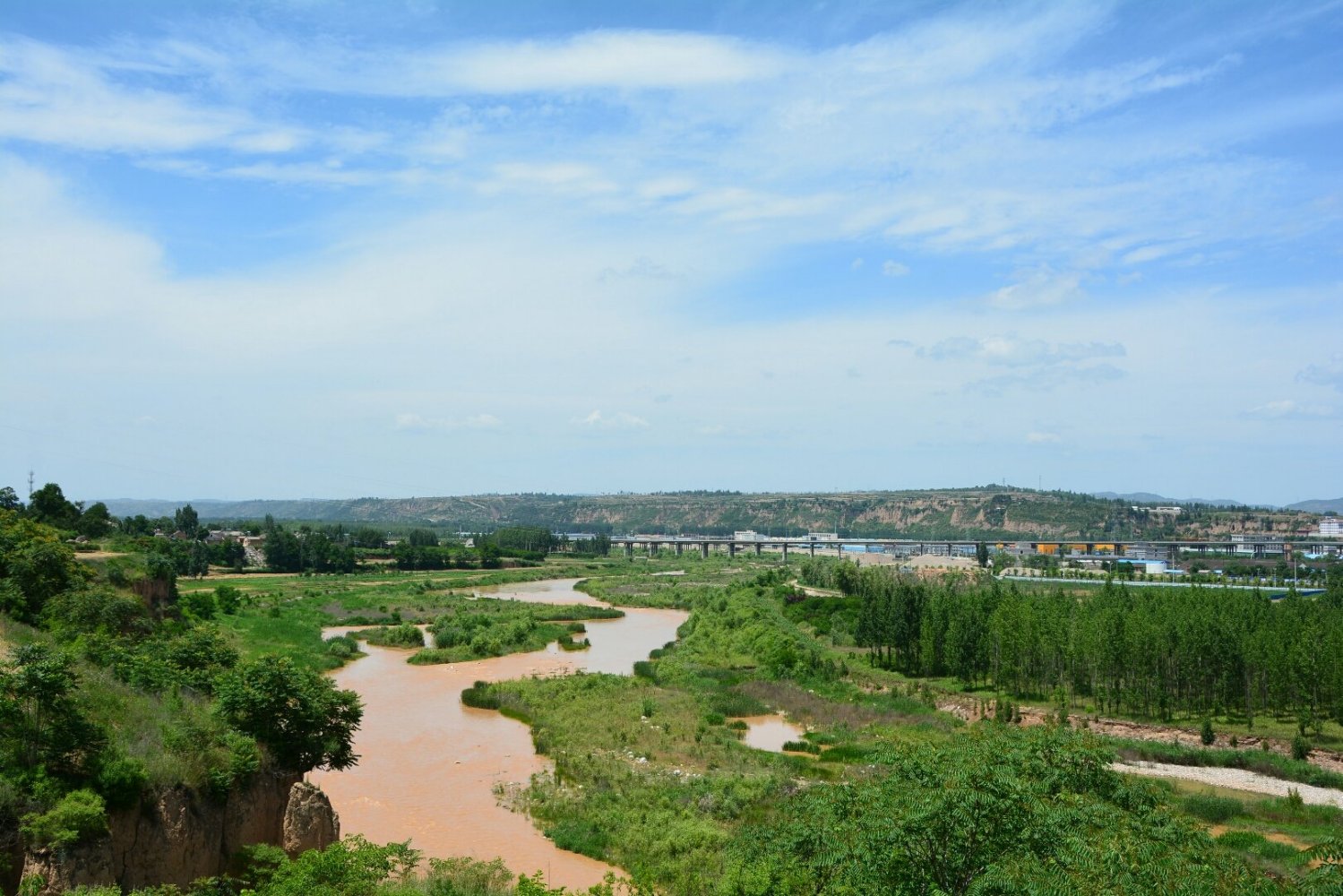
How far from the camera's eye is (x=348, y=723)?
2562 centimetres

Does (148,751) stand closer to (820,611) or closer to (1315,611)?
(1315,611)

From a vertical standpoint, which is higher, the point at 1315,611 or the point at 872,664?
the point at 1315,611

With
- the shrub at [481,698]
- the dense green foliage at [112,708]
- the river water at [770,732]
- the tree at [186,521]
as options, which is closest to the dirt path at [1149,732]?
the river water at [770,732]

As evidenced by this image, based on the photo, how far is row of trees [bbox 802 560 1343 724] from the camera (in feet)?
149

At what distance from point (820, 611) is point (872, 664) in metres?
19.4

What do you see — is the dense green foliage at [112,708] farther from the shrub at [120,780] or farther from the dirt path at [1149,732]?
the dirt path at [1149,732]

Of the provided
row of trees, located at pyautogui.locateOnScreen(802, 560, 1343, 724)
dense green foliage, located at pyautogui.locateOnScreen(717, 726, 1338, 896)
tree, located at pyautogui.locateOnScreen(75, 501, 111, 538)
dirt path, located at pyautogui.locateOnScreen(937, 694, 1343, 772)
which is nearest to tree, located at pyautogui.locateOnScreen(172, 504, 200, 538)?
tree, located at pyautogui.locateOnScreen(75, 501, 111, 538)

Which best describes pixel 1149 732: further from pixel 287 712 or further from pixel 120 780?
pixel 120 780

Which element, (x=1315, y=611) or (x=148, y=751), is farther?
(x=1315, y=611)

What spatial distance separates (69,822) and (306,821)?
254 inches

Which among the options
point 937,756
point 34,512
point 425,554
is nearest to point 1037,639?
point 937,756

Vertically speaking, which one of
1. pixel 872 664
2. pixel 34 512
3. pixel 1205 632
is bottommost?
pixel 872 664

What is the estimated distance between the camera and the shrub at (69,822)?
16.0 m

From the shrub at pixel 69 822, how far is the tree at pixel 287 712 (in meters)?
5.68
